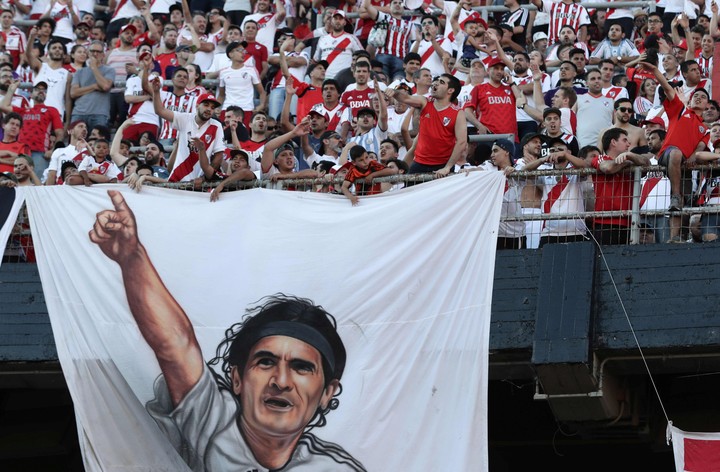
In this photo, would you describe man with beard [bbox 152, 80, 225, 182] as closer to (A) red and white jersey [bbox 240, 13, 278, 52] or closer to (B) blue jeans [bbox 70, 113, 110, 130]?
(B) blue jeans [bbox 70, 113, 110, 130]

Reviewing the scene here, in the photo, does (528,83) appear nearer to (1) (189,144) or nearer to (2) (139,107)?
(1) (189,144)

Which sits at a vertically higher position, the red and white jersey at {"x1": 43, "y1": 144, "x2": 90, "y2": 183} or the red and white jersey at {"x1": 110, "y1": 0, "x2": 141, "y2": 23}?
the red and white jersey at {"x1": 110, "y1": 0, "x2": 141, "y2": 23}

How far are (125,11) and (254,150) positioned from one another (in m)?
7.08

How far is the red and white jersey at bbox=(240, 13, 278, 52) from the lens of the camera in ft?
→ 73.8

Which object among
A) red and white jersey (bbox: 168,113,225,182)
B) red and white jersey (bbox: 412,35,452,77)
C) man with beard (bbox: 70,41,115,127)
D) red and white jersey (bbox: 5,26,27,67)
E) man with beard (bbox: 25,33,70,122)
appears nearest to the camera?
red and white jersey (bbox: 168,113,225,182)

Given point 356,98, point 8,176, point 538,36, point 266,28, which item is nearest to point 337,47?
point 266,28

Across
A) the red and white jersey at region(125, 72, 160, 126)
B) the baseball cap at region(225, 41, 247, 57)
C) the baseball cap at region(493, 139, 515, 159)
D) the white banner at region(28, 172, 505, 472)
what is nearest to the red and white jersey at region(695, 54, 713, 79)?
the baseball cap at region(493, 139, 515, 159)

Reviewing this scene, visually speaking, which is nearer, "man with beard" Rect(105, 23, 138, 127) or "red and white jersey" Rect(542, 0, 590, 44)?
"red and white jersey" Rect(542, 0, 590, 44)

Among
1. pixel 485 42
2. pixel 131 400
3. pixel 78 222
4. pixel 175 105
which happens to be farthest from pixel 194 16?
pixel 131 400

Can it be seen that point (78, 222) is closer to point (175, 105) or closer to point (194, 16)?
point (175, 105)

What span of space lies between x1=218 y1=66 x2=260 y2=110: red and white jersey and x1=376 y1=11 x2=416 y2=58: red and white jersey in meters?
1.86

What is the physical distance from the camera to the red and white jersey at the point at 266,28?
22500mm

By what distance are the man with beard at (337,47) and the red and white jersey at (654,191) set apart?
7586 millimetres

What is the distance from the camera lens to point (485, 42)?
67.8 ft
